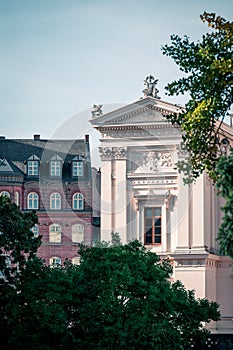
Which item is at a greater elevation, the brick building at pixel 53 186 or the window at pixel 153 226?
the brick building at pixel 53 186

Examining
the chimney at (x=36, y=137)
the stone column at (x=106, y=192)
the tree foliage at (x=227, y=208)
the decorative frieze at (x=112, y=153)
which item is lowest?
the tree foliage at (x=227, y=208)

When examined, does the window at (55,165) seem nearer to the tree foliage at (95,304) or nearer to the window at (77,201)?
the window at (77,201)

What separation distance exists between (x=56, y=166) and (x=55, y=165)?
11 cm

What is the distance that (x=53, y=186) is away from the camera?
96.8 m

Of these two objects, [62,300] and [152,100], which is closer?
[62,300]

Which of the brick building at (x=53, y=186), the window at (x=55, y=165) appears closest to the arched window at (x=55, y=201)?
the brick building at (x=53, y=186)

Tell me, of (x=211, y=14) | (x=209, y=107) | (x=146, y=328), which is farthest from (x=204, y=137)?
(x=146, y=328)

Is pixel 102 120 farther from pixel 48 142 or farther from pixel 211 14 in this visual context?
pixel 211 14

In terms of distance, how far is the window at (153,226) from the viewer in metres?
76.2

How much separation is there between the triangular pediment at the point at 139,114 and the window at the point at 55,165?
20.9m

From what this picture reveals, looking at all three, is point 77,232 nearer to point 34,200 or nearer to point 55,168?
point 34,200

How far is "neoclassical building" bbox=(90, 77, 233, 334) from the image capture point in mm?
74938

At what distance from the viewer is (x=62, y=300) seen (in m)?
54.9

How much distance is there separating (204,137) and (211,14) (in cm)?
412
